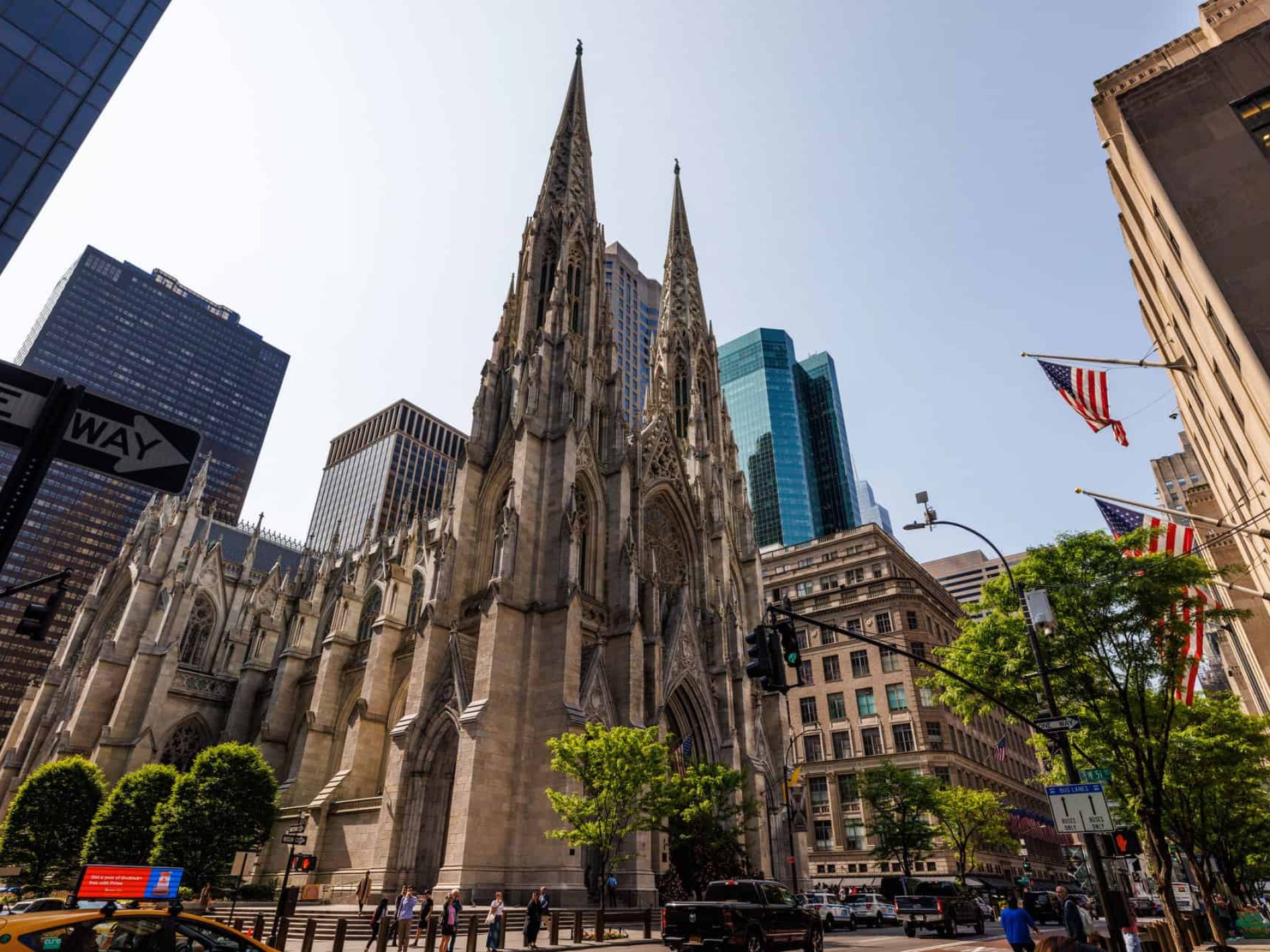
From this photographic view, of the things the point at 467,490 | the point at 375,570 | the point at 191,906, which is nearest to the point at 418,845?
the point at 191,906

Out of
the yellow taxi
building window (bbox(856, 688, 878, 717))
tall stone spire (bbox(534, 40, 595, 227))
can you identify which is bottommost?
the yellow taxi

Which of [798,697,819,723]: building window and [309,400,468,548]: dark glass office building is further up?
[309,400,468,548]: dark glass office building

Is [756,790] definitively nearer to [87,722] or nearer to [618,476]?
[618,476]

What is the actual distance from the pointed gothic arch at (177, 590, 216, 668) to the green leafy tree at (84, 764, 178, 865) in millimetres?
14249

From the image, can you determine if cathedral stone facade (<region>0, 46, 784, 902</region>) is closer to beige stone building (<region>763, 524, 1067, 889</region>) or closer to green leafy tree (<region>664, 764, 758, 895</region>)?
green leafy tree (<region>664, 764, 758, 895</region>)

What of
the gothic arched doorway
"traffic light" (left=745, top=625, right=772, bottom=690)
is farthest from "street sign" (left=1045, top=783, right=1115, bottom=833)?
the gothic arched doorway

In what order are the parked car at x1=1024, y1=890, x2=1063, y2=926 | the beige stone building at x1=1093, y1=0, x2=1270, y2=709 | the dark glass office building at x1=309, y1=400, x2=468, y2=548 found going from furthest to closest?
1. the dark glass office building at x1=309, y1=400, x2=468, y2=548
2. the parked car at x1=1024, y1=890, x2=1063, y2=926
3. the beige stone building at x1=1093, y1=0, x2=1270, y2=709

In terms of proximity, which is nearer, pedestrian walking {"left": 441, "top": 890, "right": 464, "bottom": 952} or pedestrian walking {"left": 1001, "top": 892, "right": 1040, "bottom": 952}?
pedestrian walking {"left": 1001, "top": 892, "right": 1040, "bottom": 952}

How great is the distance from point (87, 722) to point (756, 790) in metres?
38.9

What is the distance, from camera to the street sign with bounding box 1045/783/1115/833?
39.8ft

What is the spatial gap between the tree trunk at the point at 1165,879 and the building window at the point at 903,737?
1293 inches

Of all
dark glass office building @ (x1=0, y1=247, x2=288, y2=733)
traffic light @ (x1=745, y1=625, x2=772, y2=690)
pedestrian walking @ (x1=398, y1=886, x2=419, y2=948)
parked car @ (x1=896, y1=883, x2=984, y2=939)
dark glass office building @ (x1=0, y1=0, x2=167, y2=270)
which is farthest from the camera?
dark glass office building @ (x1=0, y1=247, x2=288, y2=733)

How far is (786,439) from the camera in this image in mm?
124688

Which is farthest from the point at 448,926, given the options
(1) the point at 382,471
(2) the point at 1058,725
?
(1) the point at 382,471
